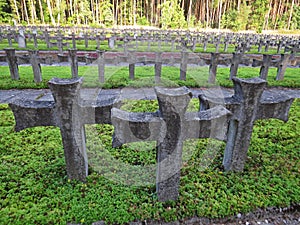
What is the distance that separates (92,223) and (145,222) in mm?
559

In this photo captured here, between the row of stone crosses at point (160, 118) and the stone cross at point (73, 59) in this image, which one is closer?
the row of stone crosses at point (160, 118)

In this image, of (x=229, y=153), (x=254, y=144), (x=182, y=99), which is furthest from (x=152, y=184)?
(x=254, y=144)

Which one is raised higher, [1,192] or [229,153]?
[229,153]

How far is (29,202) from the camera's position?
2.57 meters

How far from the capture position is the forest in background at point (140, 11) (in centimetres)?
4269

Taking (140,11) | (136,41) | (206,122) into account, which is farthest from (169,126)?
(140,11)

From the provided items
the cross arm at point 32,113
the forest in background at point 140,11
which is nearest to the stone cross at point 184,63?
the cross arm at point 32,113

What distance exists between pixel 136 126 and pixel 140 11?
62210mm

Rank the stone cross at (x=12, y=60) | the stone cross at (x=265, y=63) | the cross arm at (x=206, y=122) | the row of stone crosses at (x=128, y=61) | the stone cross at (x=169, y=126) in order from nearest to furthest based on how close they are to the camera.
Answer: the stone cross at (x=169, y=126), the cross arm at (x=206, y=122), the stone cross at (x=12, y=60), the row of stone crosses at (x=128, y=61), the stone cross at (x=265, y=63)

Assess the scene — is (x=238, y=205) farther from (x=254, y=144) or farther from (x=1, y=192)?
(x=1, y=192)

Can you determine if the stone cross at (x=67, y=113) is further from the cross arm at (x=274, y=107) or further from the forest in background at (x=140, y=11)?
the forest in background at (x=140, y=11)

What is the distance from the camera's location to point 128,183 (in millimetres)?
2990

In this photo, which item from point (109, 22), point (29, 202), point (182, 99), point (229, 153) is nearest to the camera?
point (182, 99)

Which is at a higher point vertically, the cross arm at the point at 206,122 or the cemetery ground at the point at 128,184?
the cross arm at the point at 206,122
